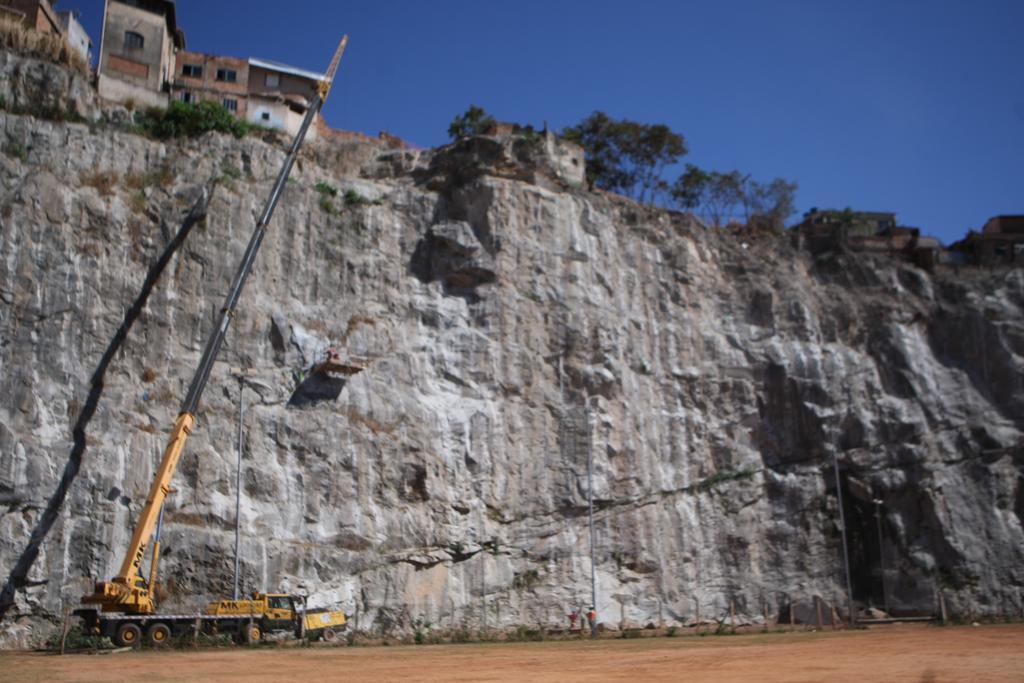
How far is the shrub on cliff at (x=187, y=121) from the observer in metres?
36.2

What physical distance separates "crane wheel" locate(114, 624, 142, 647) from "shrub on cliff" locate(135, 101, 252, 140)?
18848 millimetres

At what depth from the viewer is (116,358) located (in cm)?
3067

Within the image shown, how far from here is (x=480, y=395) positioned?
35.4m

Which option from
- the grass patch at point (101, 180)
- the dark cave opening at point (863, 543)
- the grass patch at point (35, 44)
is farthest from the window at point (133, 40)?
the dark cave opening at point (863, 543)

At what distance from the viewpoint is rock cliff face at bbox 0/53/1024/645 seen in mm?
29750

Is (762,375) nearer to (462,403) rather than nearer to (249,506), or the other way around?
(462,403)

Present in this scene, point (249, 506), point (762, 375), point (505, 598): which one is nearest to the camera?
point (249, 506)

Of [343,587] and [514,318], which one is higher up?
[514,318]

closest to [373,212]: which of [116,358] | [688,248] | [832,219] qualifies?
[116,358]

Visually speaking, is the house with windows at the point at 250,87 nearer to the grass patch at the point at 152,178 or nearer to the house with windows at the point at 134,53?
the house with windows at the point at 134,53

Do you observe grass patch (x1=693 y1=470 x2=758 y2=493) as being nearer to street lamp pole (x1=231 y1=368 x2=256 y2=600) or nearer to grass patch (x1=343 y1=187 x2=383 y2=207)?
grass patch (x1=343 y1=187 x2=383 y2=207)

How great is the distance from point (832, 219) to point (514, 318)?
90.0 ft

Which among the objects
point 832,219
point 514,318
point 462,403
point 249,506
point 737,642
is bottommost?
point 737,642

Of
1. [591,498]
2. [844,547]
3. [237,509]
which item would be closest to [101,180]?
[237,509]
